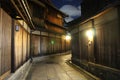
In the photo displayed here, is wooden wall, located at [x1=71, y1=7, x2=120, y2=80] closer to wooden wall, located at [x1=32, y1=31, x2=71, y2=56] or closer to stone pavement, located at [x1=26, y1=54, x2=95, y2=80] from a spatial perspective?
stone pavement, located at [x1=26, y1=54, x2=95, y2=80]

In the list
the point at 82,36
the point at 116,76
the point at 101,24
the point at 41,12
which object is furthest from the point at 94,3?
the point at 41,12

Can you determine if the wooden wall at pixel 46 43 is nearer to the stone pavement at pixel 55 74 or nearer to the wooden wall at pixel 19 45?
the stone pavement at pixel 55 74

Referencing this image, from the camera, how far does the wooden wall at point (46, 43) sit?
2519 centimetres

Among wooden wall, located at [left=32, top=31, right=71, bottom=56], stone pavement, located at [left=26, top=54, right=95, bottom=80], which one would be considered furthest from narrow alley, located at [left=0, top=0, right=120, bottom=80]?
wooden wall, located at [left=32, top=31, right=71, bottom=56]

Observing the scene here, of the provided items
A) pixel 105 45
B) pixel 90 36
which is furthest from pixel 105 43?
pixel 90 36

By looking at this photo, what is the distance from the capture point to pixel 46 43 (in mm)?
29062

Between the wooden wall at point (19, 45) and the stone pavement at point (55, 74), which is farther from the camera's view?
the stone pavement at point (55, 74)

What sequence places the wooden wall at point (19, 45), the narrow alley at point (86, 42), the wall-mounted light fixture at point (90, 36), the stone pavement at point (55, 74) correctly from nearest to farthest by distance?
the narrow alley at point (86, 42)
the wooden wall at point (19, 45)
the stone pavement at point (55, 74)
the wall-mounted light fixture at point (90, 36)

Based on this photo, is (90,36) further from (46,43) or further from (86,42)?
(46,43)

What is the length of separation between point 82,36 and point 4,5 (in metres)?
10.1

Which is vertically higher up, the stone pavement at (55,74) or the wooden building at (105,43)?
the wooden building at (105,43)

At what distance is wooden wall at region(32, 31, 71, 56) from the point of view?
25.2 metres

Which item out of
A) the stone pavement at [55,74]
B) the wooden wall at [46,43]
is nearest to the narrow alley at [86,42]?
the stone pavement at [55,74]

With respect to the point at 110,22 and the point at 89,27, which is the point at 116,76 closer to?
the point at 110,22
